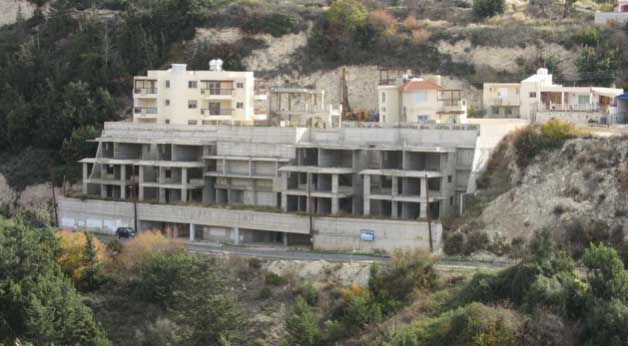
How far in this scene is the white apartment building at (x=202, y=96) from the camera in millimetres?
67375

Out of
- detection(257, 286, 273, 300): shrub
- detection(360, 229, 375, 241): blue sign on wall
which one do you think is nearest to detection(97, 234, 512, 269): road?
detection(360, 229, 375, 241): blue sign on wall

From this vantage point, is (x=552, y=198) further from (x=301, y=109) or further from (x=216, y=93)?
(x=216, y=93)

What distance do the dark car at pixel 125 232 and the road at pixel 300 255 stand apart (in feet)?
13.4

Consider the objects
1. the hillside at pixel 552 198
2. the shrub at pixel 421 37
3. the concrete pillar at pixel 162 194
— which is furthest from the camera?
the shrub at pixel 421 37

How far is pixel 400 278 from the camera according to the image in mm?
45906

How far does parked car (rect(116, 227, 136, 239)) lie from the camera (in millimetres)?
59438

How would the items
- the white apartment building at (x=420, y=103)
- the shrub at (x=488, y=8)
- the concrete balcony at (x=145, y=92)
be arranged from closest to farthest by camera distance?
the white apartment building at (x=420, y=103), the concrete balcony at (x=145, y=92), the shrub at (x=488, y=8)

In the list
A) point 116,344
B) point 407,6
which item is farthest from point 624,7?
point 116,344

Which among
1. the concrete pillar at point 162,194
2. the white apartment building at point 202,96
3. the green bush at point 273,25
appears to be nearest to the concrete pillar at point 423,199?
the concrete pillar at point 162,194

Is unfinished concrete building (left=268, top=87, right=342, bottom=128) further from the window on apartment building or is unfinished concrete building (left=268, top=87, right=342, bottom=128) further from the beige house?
the beige house

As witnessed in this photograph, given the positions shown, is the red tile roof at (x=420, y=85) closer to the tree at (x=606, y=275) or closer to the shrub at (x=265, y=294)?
the shrub at (x=265, y=294)

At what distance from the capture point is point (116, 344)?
155 feet

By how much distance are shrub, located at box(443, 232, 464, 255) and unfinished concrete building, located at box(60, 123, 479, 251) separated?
2.00 feet

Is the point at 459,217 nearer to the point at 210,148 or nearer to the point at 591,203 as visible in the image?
the point at 591,203
